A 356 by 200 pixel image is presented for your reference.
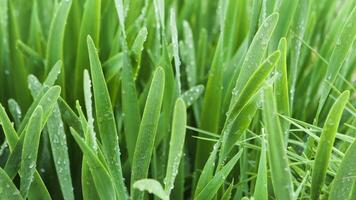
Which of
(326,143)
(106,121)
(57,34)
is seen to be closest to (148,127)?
(106,121)

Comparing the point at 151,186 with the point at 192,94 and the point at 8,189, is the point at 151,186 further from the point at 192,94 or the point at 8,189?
the point at 192,94

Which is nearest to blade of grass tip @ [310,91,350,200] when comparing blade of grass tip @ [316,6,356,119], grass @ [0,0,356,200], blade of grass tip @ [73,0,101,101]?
grass @ [0,0,356,200]

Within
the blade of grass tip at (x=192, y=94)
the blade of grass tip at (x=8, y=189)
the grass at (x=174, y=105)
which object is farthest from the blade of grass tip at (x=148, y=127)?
the blade of grass tip at (x=192, y=94)

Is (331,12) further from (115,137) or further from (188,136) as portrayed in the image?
(115,137)

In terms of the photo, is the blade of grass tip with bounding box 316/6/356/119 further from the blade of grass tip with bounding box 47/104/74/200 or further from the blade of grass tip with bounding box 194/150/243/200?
the blade of grass tip with bounding box 47/104/74/200

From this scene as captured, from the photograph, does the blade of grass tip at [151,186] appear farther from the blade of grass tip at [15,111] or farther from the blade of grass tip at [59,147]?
the blade of grass tip at [15,111]

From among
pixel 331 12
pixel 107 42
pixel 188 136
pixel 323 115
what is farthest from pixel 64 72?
pixel 331 12
